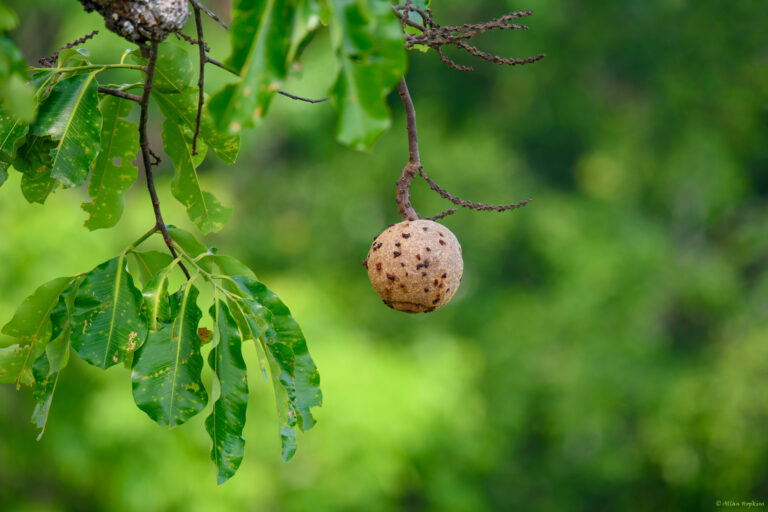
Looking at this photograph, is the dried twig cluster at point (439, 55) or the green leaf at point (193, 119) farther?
the green leaf at point (193, 119)

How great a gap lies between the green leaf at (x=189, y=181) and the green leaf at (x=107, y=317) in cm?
24

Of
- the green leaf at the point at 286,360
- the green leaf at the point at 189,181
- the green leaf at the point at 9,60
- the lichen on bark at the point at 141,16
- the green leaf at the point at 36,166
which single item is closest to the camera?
the green leaf at the point at 9,60

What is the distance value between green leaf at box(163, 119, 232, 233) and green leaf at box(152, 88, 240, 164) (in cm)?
2

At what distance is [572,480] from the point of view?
8141 millimetres

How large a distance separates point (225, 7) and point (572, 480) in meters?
5.76

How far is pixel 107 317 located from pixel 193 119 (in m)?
0.35

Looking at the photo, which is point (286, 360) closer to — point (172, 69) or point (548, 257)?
point (172, 69)

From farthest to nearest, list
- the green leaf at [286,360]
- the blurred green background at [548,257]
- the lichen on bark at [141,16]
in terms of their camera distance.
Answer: the blurred green background at [548,257]
the green leaf at [286,360]
the lichen on bark at [141,16]

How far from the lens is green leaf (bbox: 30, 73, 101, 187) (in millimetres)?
1104

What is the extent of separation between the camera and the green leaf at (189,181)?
1280mm

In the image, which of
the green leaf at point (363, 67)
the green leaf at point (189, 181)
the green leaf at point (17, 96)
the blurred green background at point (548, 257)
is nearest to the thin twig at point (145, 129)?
the green leaf at point (189, 181)

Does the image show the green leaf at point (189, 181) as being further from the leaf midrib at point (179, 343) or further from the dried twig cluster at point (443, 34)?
the dried twig cluster at point (443, 34)

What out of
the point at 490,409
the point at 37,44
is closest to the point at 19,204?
the point at 37,44

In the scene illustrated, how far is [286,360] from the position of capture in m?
1.07
